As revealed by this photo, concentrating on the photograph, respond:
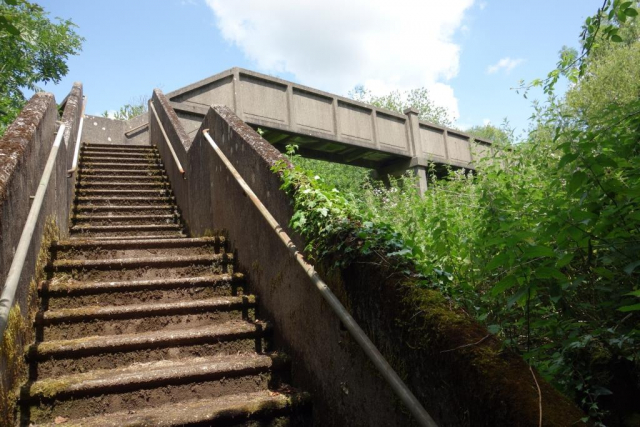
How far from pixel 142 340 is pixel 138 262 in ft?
3.88

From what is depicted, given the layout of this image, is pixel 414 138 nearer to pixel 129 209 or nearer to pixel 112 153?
pixel 112 153

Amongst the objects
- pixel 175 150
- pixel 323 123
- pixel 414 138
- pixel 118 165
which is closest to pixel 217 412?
pixel 175 150

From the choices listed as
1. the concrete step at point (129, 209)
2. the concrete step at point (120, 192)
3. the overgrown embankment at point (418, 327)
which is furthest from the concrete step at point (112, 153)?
the overgrown embankment at point (418, 327)

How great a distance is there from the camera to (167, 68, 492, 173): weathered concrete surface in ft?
30.6

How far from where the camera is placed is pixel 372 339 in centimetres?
245

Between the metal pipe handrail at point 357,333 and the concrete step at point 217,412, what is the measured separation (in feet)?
2.57

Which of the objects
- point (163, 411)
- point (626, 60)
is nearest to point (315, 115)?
point (163, 411)

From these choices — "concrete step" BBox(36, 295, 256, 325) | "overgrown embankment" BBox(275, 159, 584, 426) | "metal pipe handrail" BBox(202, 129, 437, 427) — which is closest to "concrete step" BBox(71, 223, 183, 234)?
"concrete step" BBox(36, 295, 256, 325)

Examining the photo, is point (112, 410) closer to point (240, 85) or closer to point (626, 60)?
point (240, 85)

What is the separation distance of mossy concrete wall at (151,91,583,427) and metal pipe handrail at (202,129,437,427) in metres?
0.07

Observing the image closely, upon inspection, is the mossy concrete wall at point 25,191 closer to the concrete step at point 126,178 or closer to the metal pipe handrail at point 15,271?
the metal pipe handrail at point 15,271

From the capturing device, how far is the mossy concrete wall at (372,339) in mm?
1654

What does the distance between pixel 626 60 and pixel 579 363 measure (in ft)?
78.9

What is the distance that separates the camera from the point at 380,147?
1227 centimetres
